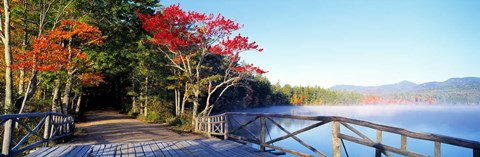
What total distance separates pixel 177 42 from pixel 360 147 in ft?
46.2

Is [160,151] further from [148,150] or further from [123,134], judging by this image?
[123,134]

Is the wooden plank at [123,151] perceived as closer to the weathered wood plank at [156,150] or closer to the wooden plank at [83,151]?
the weathered wood plank at [156,150]

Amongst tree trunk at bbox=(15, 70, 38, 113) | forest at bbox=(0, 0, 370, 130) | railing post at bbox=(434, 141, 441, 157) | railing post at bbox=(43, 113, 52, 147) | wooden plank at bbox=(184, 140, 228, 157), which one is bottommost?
wooden plank at bbox=(184, 140, 228, 157)

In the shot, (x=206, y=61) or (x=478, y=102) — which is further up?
(x=206, y=61)

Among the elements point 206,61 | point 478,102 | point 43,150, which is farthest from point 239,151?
point 478,102

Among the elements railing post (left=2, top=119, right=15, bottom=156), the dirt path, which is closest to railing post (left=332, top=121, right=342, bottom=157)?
railing post (left=2, top=119, right=15, bottom=156)

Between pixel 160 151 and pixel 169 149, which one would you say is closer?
pixel 160 151

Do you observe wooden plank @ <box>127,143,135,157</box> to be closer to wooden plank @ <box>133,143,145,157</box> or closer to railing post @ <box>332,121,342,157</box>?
wooden plank @ <box>133,143,145,157</box>

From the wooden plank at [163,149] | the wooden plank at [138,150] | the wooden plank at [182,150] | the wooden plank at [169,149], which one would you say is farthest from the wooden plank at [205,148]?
the wooden plank at [138,150]

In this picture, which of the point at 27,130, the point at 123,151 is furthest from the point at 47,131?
the point at 123,151

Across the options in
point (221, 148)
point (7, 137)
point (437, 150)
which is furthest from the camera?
point (221, 148)

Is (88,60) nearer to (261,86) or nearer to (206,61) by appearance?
(206,61)

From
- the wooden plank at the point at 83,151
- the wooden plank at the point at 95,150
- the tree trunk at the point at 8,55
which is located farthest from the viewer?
the tree trunk at the point at 8,55

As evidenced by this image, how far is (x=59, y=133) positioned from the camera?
9.29m
